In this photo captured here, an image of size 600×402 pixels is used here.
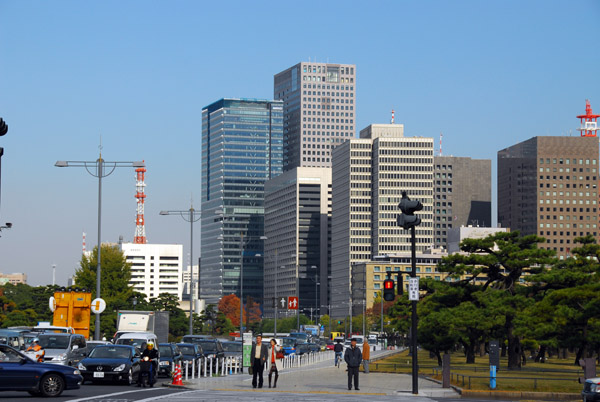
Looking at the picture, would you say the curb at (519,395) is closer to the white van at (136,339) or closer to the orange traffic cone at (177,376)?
the orange traffic cone at (177,376)

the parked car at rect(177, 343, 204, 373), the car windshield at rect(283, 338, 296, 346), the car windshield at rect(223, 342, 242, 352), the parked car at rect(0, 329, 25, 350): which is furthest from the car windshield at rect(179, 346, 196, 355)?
the car windshield at rect(283, 338, 296, 346)

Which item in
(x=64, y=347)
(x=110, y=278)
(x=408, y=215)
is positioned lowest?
(x=64, y=347)

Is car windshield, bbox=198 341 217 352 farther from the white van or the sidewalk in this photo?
the sidewalk

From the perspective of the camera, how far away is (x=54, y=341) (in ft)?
131

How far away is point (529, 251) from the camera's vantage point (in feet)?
187

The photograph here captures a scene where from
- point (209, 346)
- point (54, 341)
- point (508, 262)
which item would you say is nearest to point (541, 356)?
point (508, 262)

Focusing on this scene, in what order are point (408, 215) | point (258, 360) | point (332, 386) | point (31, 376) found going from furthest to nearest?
point (332, 386), point (258, 360), point (408, 215), point (31, 376)

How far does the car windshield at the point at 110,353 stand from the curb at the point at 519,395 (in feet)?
41.0

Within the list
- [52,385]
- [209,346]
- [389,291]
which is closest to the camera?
[52,385]

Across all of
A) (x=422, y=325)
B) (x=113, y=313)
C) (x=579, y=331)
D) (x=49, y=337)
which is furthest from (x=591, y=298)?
(x=113, y=313)

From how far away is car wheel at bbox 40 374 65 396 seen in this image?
1086 inches

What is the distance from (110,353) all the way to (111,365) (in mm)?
1122

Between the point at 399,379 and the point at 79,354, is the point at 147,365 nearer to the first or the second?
the point at 79,354

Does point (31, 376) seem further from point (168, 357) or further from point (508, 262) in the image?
point (508, 262)
